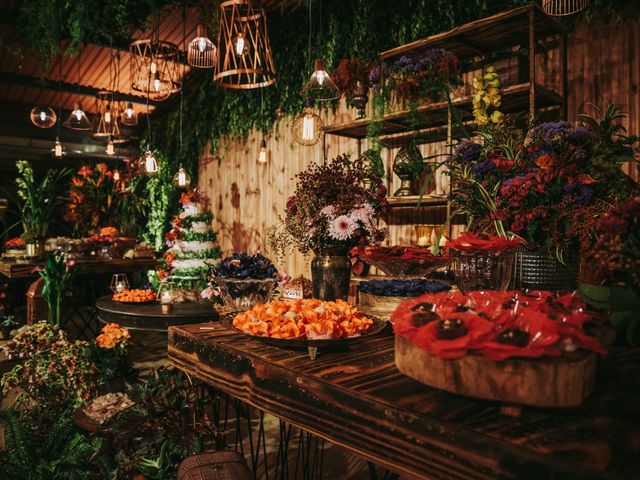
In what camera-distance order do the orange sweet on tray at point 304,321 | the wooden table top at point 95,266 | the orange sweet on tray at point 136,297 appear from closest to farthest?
the orange sweet on tray at point 304,321 → the orange sweet on tray at point 136,297 → the wooden table top at point 95,266

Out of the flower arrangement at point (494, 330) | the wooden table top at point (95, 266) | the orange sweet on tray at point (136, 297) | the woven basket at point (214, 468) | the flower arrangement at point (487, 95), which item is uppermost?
the flower arrangement at point (487, 95)

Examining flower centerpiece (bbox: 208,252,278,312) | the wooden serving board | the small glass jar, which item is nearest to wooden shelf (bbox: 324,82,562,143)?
the small glass jar

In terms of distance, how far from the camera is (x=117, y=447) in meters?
2.28

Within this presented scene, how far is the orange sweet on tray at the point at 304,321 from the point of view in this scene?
97 centimetres

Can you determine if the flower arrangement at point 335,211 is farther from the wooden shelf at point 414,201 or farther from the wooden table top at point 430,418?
the wooden shelf at point 414,201

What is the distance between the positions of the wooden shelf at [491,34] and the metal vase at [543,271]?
2522 millimetres

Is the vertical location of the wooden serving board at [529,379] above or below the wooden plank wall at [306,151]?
below

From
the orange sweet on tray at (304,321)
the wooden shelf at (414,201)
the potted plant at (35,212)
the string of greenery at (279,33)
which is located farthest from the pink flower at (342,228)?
the potted plant at (35,212)

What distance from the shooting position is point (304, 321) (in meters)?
1.04

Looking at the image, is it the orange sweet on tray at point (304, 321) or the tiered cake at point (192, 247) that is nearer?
the orange sweet on tray at point (304, 321)

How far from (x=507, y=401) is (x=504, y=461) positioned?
10 centimetres

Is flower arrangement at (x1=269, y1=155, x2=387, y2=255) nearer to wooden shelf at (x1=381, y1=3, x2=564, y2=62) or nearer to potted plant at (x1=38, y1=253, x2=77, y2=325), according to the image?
wooden shelf at (x1=381, y1=3, x2=564, y2=62)

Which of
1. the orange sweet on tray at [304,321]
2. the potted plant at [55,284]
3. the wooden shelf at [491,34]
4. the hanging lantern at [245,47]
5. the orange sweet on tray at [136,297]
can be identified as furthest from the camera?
the potted plant at [55,284]

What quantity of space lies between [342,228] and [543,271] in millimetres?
593
